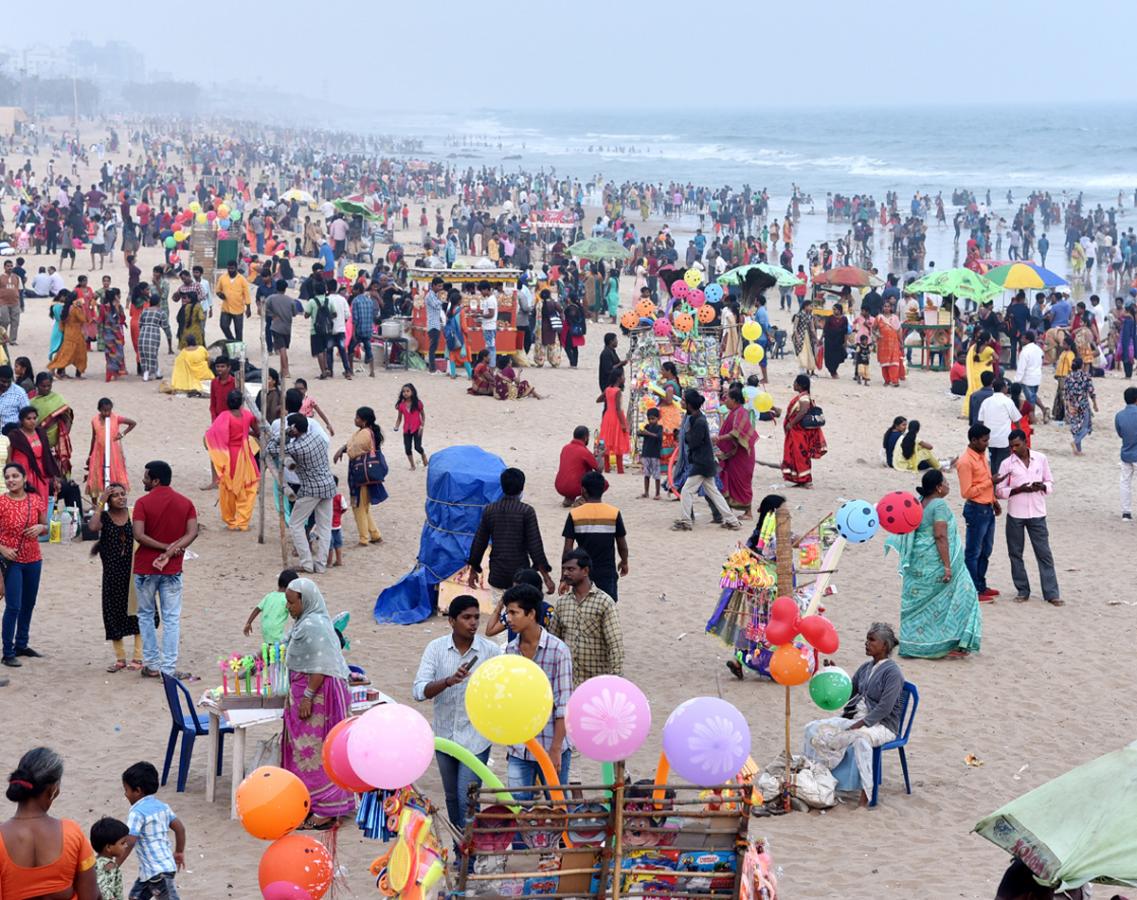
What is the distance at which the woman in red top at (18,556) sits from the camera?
29.1ft

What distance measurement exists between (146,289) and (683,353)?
291 inches

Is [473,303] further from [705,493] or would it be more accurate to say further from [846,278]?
[846,278]

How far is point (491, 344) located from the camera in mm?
20250

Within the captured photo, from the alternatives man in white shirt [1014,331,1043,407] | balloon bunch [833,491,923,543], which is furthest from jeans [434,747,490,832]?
man in white shirt [1014,331,1043,407]

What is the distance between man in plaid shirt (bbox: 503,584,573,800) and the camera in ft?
20.3

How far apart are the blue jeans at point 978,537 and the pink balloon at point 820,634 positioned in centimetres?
355

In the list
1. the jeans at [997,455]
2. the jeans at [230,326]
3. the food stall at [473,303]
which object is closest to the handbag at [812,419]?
the jeans at [997,455]

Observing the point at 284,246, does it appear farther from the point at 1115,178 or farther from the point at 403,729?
the point at 1115,178

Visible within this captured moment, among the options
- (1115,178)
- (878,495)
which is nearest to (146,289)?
(878,495)

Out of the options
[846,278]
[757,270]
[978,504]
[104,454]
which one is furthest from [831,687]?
[846,278]

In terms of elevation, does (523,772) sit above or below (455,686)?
below

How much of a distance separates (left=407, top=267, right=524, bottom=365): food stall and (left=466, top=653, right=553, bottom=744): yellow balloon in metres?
14.7

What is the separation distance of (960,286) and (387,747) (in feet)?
56.3

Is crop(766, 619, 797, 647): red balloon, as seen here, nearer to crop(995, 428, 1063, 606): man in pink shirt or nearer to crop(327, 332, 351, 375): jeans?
crop(995, 428, 1063, 606): man in pink shirt
